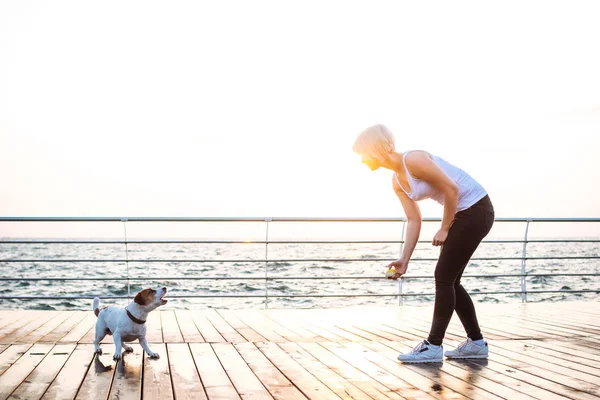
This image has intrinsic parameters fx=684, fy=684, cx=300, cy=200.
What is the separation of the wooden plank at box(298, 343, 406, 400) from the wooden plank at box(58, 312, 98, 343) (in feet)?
4.40

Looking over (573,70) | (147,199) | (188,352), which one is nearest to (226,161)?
(147,199)

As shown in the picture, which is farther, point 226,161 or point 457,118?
A: point 226,161

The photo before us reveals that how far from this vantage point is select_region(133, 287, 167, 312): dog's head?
10.9ft

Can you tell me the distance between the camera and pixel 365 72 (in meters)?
9.30

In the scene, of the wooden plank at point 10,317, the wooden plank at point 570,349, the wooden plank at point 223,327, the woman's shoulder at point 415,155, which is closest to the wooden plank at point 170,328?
the wooden plank at point 223,327

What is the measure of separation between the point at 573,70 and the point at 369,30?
301cm

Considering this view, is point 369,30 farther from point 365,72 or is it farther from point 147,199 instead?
point 147,199

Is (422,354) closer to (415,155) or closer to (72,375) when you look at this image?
(415,155)

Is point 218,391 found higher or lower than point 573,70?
lower

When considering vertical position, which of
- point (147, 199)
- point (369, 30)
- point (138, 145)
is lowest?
point (147, 199)

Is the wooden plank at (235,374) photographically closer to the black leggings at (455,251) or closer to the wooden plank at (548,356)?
the black leggings at (455,251)

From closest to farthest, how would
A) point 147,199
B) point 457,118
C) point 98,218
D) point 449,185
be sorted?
1. point 449,185
2. point 98,218
3. point 457,118
4. point 147,199

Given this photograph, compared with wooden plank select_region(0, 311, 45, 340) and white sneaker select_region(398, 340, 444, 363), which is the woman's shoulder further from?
wooden plank select_region(0, 311, 45, 340)

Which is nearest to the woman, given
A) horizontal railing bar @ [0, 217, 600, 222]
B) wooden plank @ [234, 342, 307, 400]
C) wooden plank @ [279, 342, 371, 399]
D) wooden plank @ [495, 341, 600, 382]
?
wooden plank @ [495, 341, 600, 382]
